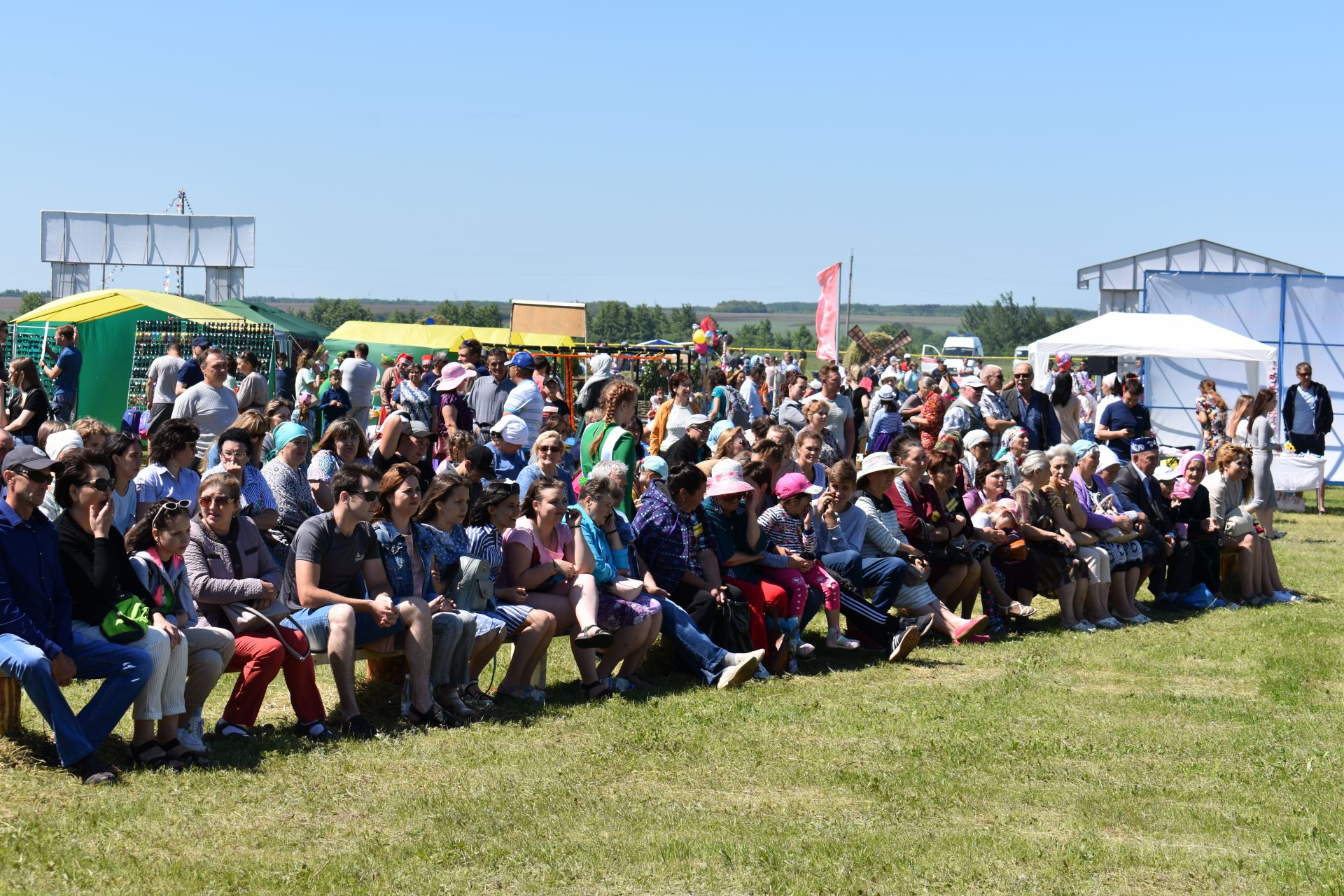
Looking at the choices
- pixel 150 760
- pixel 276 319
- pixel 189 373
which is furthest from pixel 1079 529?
pixel 276 319

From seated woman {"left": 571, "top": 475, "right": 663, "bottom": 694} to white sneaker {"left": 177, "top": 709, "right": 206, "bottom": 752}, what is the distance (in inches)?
82.6

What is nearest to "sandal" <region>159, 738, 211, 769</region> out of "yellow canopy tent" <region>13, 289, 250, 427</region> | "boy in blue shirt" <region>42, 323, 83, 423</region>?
"boy in blue shirt" <region>42, 323, 83, 423</region>

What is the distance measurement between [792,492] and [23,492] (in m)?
4.30

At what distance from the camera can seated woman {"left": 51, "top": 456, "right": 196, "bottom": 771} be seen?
5.39 meters

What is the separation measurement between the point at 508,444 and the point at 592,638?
252 cm

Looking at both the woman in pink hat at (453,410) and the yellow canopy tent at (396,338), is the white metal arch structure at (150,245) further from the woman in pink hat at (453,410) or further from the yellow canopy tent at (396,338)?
the woman in pink hat at (453,410)

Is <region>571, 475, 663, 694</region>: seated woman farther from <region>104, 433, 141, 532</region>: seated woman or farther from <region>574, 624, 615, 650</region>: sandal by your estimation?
<region>104, 433, 141, 532</region>: seated woman

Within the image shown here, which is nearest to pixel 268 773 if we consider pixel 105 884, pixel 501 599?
pixel 105 884

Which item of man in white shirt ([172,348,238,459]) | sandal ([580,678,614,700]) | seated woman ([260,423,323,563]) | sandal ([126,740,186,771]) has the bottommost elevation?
sandal ([580,678,614,700])

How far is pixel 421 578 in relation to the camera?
6516 mm

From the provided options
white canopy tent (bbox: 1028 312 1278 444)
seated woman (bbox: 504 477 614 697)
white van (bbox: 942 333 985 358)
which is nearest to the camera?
seated woman (bbox: 504 477 614 697)

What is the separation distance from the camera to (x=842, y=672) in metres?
7.91

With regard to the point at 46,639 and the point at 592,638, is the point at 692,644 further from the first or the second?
the point at 46,639

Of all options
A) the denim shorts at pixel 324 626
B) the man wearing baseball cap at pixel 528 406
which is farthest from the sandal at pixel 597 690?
the man wearing baseball cap at pixel 528 406
